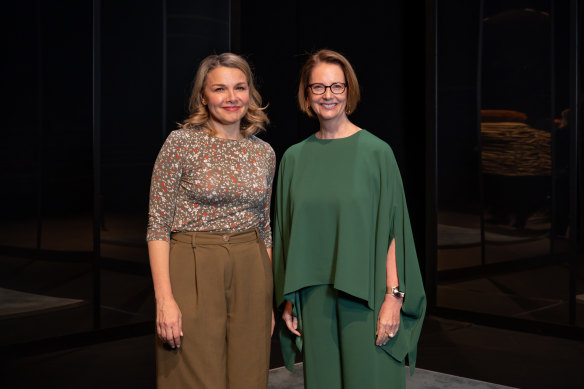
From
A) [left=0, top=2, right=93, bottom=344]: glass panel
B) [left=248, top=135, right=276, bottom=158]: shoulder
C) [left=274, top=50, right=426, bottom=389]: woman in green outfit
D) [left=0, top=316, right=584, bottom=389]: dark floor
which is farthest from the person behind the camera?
[left=0, top=2, right=93, bottom=344]: glass panel

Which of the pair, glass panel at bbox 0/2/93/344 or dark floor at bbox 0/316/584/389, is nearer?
dark floor at bbox 0/316/584/389

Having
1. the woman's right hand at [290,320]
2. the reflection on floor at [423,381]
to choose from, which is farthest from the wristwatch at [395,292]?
the reflection on floor at [423,381]

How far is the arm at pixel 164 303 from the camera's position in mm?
1843

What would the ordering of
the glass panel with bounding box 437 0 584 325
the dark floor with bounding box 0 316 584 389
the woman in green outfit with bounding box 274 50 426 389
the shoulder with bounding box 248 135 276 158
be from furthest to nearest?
1. the glass panel with bounding box 437 0 584 325
2. the dark floor with bounding box 0 316 584 389
3. the shoulder with bounding box 248 135 276 158
4. the woman in green outfit with bounding box 274 50 426 389

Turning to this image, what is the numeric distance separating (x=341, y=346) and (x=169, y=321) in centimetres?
55

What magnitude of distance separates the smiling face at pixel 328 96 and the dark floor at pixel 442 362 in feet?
7.33

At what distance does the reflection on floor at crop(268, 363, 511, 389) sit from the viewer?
344cm

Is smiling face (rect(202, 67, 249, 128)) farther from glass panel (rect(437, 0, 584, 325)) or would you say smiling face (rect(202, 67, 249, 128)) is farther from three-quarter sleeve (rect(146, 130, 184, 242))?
glass panel (rect(437, 0, 584, 325))

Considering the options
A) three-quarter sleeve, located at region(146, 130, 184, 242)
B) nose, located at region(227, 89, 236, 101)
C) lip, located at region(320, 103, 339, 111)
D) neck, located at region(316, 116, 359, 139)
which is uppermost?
nose, located at region(227, 89, 236, 101)

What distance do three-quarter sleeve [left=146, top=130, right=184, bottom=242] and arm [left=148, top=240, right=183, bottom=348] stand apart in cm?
→ 4

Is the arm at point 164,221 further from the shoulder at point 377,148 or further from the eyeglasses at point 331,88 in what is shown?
the shoulder at point 377,148

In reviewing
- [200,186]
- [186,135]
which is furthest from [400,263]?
[186,135]

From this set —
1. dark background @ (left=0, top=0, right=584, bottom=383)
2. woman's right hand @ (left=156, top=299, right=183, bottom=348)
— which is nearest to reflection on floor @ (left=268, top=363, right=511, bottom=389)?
dark background @ (left=0, top=0, right=584, bottom=383)

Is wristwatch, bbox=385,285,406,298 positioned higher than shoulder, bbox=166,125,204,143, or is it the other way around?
shoulder, bbox=166,125,204,143
